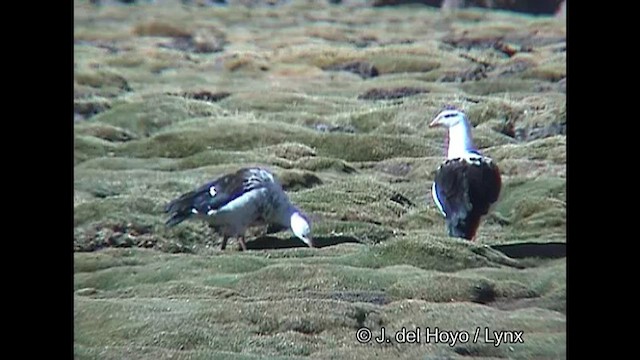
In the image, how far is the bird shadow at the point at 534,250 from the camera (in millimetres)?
4125

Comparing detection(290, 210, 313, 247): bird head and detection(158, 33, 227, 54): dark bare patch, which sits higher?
Result: detection(158, 33, 227, 54): dark bare patch

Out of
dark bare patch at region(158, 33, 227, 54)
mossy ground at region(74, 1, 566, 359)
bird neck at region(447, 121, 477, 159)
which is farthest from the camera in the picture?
dark bare patch at region(158, 33, 227, 54)

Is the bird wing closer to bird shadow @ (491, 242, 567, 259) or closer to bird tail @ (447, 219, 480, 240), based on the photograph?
bird tail @ (447, 219, 480, 240)

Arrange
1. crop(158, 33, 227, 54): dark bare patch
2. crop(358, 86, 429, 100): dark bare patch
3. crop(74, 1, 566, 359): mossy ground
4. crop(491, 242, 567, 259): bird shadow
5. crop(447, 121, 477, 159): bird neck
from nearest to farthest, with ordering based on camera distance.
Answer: crop(74, 1, 566, 359): mossy ground, crop(491, 242, 567, 259): bird shadow, crop(447, 121, 477, 159): bird neck, crop(358, 86, 429, 100): dark bare patch, crop(158, 33, 227, 54): dark bare patch

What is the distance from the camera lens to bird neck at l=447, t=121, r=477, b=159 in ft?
13.9

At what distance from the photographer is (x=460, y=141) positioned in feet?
14.0

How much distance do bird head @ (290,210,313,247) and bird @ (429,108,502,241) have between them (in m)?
0.50

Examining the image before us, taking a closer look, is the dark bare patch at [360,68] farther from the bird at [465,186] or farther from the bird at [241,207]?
the bird at [241,207]

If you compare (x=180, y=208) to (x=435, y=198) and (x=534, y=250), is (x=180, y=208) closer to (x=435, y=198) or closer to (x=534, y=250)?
(x=435, y=198)

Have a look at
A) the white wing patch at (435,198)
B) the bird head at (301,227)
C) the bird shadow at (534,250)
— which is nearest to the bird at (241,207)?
the bird head at (301,227)

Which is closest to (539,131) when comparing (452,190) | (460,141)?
(460,141)

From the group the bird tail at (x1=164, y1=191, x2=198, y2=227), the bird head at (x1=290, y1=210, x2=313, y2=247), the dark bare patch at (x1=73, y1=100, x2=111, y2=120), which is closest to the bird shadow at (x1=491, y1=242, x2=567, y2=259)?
the bird head at (x1=290, y1=210, x2=313, y2=247)
